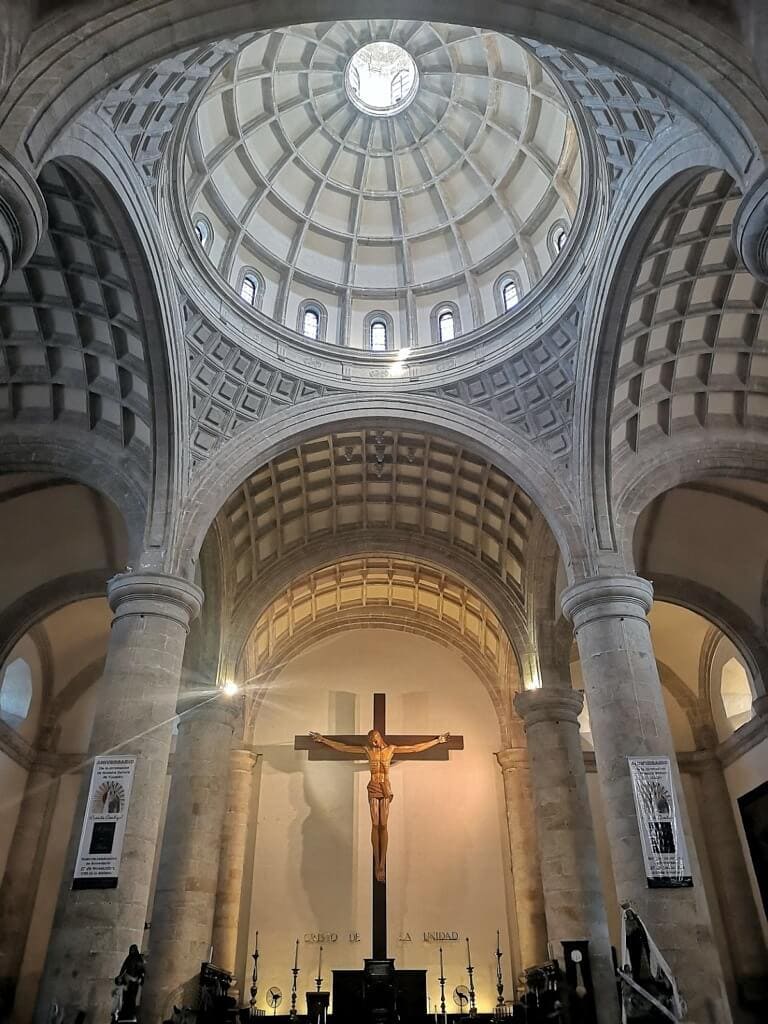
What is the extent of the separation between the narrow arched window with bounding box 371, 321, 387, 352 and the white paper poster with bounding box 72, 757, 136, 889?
1193 cm

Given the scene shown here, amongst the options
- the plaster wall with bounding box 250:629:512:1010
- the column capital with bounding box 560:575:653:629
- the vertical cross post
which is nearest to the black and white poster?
the column capital with bounding box 560:575:653:629

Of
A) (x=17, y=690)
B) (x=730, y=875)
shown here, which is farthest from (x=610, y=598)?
(x=17, y=690)

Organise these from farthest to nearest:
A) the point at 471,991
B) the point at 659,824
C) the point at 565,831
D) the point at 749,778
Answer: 1. the point at 749,778
2. the point at 471,991
3. the point at 565,831
4. the point at 659,824

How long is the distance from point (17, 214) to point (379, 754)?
1949 centimetres

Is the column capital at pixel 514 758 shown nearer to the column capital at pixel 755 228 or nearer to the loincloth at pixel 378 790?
the loincloth at pixel 378 790

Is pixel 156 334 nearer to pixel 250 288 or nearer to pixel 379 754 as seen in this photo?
pixel 250 288

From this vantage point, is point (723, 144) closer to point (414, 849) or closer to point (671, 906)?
point (671, 906)

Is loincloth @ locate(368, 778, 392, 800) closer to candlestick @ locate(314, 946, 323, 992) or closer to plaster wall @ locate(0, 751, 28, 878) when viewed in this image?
candlestick @ locate(314, 946, 323, 992)

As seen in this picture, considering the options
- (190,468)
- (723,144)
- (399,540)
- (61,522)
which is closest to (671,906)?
(723,144)

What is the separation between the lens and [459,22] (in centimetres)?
878

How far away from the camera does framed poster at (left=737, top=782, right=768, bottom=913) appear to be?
20.1m

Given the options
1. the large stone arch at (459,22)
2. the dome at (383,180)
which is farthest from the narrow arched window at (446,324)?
the large stone arch at (459,22)

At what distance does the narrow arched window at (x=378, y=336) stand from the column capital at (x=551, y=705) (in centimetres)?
968

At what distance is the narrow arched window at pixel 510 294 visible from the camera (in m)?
18.9
